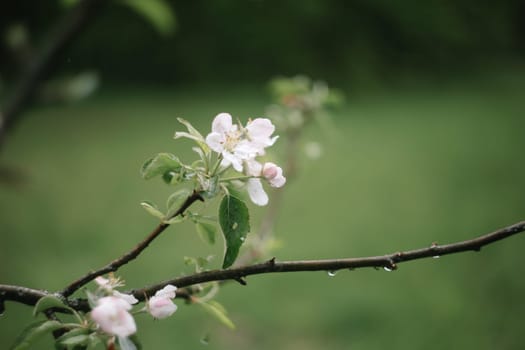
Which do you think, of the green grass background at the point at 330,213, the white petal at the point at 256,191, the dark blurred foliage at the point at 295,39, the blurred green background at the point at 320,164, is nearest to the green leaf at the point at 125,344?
A: the white petal at the point at 256,191

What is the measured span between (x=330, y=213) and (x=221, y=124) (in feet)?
4.03

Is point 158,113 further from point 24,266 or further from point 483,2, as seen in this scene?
point 483,2

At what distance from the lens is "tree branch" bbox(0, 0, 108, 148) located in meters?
0.81

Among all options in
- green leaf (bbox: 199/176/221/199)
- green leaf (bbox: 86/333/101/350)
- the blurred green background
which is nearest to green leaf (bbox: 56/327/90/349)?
green leaf (bbox: 86/333/101/350)

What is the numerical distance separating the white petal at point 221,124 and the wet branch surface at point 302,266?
92mm

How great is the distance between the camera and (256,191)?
0.34 metres

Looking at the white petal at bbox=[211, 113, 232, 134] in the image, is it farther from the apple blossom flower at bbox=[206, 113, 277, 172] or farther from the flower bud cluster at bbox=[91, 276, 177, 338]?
the flower bud cluster at bbox=[91, 276, 177, 338]

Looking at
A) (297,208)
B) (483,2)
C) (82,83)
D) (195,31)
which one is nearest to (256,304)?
(297,208)

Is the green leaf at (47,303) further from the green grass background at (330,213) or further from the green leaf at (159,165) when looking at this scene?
the green grass background at (330,213)

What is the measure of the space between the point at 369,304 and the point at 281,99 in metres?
0.55

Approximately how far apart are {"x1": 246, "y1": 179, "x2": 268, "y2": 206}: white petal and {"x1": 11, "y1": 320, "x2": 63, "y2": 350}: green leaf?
0.45ft

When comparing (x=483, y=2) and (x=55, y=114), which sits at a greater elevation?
(x=483, y=2)

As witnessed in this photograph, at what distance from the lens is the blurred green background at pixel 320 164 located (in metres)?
1.11

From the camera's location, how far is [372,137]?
1926 millimetres
